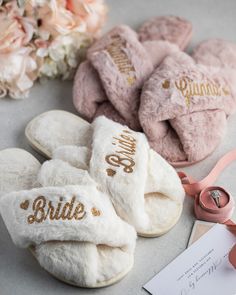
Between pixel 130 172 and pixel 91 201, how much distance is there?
14cm

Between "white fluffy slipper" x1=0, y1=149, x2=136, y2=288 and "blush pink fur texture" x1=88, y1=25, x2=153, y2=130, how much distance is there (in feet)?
1.11

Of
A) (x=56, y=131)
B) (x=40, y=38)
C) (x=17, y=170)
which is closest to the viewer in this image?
(x=17, y=170)

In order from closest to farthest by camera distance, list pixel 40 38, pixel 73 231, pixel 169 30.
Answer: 1. pixel 73 231
2. pixel 40 38
3. pixel 169 30

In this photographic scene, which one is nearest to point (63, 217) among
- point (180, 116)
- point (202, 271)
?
point (202, 271)

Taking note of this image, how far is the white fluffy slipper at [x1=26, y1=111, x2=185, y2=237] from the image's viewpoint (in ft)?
4.31

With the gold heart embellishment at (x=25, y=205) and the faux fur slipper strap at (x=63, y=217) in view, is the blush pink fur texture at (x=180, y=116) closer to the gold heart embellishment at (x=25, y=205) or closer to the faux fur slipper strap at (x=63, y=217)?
the faux fur slipper strap at (x=63, y=217)

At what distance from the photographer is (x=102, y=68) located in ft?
5.34

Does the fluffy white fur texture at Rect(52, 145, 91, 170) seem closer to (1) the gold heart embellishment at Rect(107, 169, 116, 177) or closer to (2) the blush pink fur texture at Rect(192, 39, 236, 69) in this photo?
(1) the gold heart embellishment at Rect(107, 169, 116, 177)

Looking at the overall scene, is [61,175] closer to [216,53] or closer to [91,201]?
[91,201]

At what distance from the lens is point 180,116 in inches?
60.0

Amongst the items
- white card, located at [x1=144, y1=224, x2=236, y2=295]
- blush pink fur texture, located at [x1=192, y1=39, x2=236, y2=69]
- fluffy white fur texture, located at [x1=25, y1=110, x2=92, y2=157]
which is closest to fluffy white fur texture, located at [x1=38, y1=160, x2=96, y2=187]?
fluffy white fur texture, located at [x1=25, y1=110, x2=92, y2=157]

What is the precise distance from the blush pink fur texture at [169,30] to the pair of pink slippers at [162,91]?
0.09 meters

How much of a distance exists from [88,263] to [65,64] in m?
0.78

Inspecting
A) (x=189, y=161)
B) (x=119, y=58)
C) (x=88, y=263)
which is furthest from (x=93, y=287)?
(x=119, y=58)
